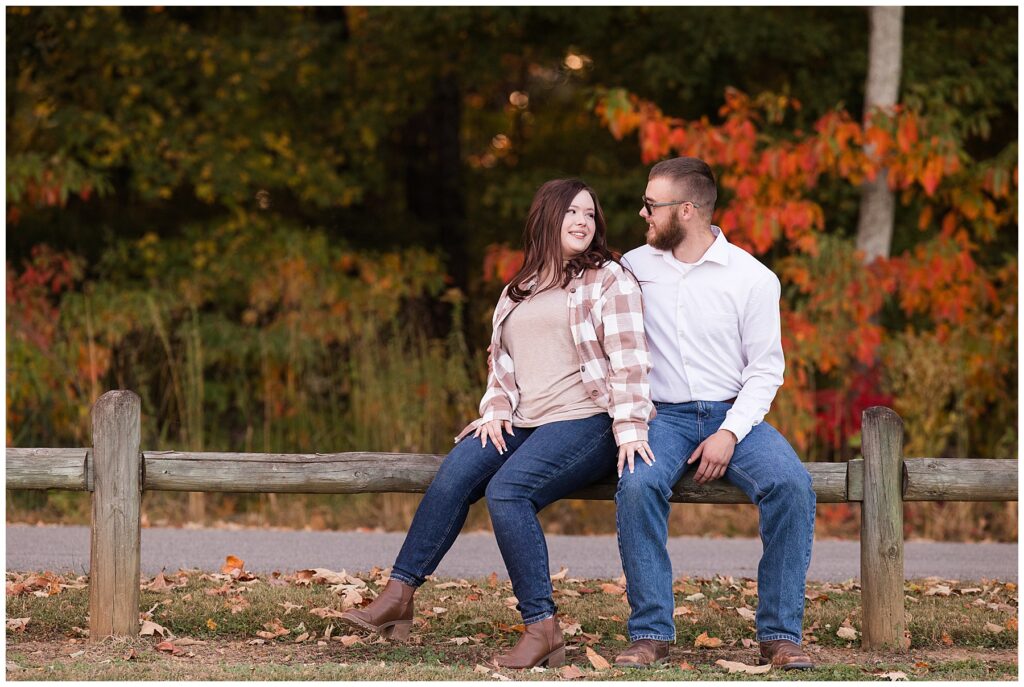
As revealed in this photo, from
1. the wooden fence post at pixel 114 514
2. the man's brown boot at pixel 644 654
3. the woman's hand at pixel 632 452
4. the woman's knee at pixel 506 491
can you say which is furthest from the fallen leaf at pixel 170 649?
the woman's hand at pixel 632 452

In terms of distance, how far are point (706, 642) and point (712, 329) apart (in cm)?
124

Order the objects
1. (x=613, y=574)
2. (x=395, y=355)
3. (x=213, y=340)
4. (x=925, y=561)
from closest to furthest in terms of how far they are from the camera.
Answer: (x=613, y=574)
(x=925, y=561)
(x=395, y=355)
(x=213, y=340)

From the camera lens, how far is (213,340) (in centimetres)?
1123

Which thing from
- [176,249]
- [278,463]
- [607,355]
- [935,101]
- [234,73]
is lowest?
[278,463]

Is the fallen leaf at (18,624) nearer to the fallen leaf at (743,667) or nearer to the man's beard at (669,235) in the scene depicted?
the fallen leaf at (743,667)

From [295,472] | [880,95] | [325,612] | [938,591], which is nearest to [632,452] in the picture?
[295,472]

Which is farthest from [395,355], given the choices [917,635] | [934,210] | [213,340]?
[934,210]

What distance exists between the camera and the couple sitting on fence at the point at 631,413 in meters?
4.20

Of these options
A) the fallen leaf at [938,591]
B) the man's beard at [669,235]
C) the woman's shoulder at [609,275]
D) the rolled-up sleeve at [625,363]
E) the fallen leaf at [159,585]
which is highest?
the man's beard at [669,235]

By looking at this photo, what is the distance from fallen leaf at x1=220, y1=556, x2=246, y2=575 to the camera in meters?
5.90

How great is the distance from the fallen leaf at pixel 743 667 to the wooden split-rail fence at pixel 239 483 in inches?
22.1

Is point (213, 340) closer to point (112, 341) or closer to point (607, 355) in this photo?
point (112, 341)

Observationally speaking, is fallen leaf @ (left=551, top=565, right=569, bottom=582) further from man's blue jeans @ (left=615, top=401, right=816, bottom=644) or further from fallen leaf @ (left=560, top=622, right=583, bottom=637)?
man's blue jeans @ (left=615, top=401, right=816, bottom=644)

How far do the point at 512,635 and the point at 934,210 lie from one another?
876 centimetres
